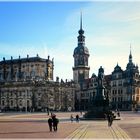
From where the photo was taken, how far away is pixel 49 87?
500 ft

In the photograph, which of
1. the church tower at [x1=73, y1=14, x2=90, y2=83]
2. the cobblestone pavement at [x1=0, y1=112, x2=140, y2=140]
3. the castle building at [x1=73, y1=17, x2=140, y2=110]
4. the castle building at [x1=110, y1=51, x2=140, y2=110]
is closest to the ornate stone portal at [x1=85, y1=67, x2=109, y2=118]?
the cobblestone pavement at [x1=0, y1=112, x2=140, y2=140]

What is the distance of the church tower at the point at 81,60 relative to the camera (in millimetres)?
171875

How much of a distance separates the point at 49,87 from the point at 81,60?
25.4 meters

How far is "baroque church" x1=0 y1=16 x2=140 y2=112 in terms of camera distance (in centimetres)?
14725

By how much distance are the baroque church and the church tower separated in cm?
40

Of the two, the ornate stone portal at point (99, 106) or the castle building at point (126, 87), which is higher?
the castle building at point (126, 87)

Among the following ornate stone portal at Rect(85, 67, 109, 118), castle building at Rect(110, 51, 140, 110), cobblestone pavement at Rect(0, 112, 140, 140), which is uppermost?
Result: castle building at Rect(110, 51, 140, 110)

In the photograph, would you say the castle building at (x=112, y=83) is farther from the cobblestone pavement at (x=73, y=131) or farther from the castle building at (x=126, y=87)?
the cobblestone pavement at (x=73, y=131)

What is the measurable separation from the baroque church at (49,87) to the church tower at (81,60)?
0.40 m

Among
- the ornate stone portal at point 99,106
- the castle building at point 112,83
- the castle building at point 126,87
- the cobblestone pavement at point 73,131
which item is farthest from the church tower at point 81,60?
the cobblestone pavement at point 73,131

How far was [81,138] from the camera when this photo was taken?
2944cm

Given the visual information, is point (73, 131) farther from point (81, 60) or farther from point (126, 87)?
point (81, 60)

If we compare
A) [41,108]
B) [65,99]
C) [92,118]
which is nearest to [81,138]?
[92,118]

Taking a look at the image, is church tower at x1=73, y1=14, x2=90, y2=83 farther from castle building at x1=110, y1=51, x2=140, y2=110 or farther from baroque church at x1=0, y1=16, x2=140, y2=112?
castle building at x1=110, y1=51, x2=140, y2=110
